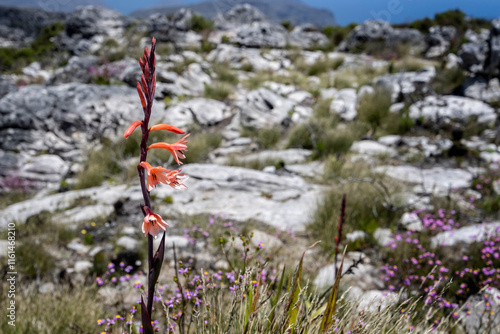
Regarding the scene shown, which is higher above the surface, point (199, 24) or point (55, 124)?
point (199, 24)

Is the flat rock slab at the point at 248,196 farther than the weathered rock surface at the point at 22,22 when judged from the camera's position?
No

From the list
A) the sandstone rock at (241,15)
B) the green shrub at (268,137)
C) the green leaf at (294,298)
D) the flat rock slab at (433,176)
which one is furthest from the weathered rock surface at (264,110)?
the sandstone rock at (241,15)

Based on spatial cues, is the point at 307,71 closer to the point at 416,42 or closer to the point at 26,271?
the point at 416,42

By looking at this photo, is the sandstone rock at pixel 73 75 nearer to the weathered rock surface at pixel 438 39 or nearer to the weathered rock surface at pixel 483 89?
the weathered rock surface at pixel 483 89

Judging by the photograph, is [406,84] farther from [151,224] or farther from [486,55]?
[151,224]

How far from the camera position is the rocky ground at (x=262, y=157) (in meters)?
3.19

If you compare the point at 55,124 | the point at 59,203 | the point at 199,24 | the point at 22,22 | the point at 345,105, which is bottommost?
the point at 59,203

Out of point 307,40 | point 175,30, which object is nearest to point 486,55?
point 307,40

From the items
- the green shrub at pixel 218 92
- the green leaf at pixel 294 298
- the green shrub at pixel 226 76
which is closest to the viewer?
the green leaf at pixel 294 298

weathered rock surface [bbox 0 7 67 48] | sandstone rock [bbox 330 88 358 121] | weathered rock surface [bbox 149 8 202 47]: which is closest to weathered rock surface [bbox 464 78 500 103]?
sandstone rock [bbox 330 88 358 121]

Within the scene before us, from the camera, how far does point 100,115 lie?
714cm

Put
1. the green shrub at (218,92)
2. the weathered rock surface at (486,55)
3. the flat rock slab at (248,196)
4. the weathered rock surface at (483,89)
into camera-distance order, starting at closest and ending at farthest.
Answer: the flat rock slab at (248,196) < the weathered rock surface at (483,89) < the weathered rock surface at (486,55) < the green shrub at (218,92)

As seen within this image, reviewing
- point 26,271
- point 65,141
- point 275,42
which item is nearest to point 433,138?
point 26,271

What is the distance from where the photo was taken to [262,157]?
239 inches
